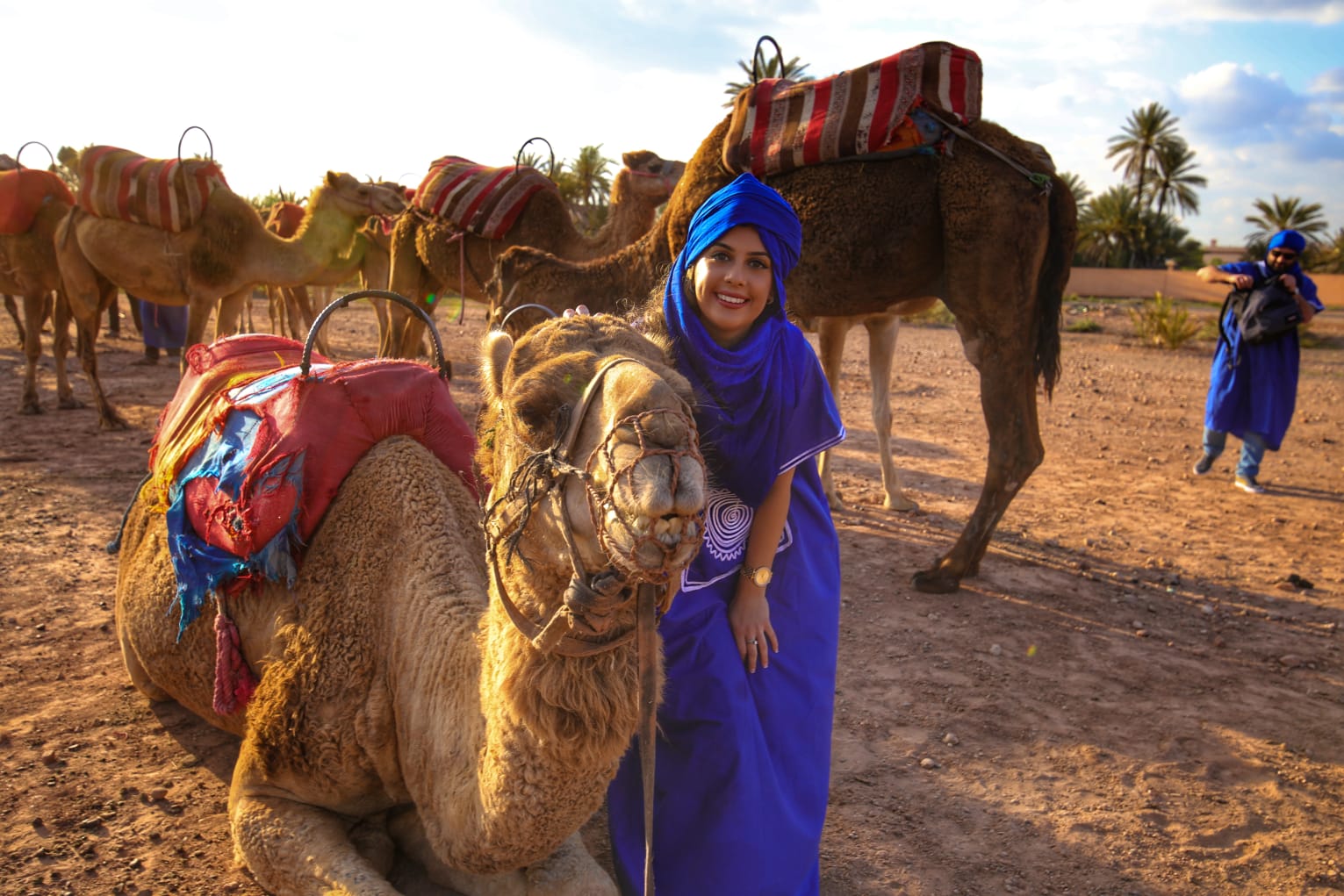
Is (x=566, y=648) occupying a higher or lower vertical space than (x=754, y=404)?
lower

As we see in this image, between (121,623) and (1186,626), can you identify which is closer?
(121,623)

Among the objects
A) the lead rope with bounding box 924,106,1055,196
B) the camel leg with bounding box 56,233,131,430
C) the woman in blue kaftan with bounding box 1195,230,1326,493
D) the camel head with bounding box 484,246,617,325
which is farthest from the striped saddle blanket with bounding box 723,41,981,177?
the camel leg with bounding box 56,233,131,430

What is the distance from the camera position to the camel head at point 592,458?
4.96 feet

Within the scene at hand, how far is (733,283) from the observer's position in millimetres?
2496

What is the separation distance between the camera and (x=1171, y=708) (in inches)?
166

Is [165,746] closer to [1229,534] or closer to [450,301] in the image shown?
[1229,534]

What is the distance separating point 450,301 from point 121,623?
20.1 m

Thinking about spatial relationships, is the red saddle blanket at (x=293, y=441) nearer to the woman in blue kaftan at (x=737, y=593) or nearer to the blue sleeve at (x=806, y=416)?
the woman in blue kaftan at (x=737, y=593)

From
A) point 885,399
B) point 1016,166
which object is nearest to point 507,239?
point 885,399

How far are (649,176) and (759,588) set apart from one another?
771 centimetres

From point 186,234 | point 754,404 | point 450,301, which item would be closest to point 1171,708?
point 754,404

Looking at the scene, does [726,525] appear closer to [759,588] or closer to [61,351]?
[759,588]

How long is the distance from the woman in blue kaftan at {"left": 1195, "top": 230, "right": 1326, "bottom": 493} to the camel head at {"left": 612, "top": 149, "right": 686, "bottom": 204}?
16.3ft

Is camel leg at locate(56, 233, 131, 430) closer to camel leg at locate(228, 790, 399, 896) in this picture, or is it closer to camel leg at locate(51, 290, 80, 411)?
camel leg at locate(51, 290, 80, 411)
